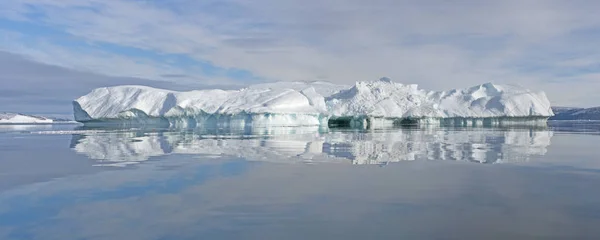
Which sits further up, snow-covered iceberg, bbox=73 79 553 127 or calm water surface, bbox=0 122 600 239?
snow-covered iceberg, bbox=73 79 553 127

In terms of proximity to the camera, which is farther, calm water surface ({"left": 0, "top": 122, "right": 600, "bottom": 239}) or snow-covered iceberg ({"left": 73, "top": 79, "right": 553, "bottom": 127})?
snow-covered iceberg ({"left": 73, "top": 79, "right": 553, "bottom": 127})

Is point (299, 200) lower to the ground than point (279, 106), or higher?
lower

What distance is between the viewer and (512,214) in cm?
558

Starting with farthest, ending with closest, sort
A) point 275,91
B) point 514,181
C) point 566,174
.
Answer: point 275,91, point 566,174, point 514,181

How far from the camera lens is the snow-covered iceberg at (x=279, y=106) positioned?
142ft

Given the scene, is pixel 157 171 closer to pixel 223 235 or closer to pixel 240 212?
pixel 240 212

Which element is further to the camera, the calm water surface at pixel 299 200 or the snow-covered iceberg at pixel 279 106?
the snow-covered iceberg at pixel 279 106

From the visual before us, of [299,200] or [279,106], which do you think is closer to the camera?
[299,200]

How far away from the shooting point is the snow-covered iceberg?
43312 mm

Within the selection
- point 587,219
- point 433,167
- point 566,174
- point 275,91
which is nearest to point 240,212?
point 587,219

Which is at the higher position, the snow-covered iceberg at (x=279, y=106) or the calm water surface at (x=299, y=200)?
the snow-covered iceberg at (x=279, y=106)

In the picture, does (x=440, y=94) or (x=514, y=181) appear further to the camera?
(x=440, y=94)

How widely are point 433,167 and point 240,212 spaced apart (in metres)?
5.71

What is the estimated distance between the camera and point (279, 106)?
42031 mm
